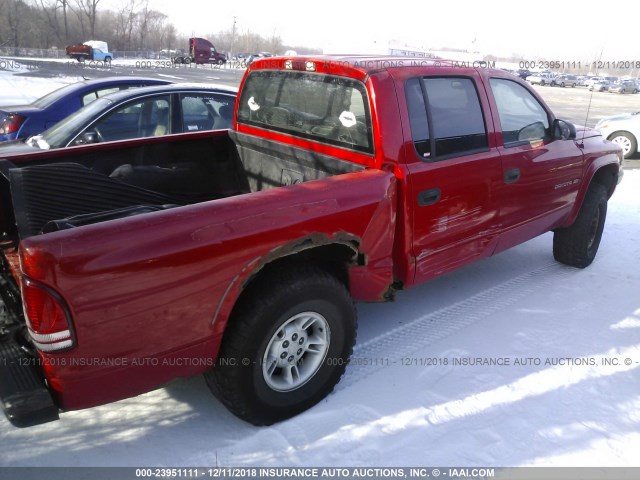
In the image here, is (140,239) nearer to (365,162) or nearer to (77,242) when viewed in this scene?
(77,242)

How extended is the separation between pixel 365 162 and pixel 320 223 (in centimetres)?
72

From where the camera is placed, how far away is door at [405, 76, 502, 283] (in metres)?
3.21

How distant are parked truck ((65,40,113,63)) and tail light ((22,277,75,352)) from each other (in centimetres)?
4879

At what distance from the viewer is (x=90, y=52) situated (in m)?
44.1

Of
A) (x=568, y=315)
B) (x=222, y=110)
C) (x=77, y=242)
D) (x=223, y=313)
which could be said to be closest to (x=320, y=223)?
(x=223, y=313)

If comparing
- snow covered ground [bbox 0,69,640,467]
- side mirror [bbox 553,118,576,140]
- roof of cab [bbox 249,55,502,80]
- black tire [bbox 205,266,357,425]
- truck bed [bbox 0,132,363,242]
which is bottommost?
snow covered ground [bbox 0,69,640,467]

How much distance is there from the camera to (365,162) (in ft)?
10.4

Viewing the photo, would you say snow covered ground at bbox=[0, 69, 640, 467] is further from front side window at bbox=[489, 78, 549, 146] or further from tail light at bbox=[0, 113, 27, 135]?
tail light at bbox=[0, 113, 27, 135]

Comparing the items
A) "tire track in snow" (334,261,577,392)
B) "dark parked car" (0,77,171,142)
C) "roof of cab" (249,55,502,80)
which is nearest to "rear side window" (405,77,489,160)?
"roof of cab" (249,55,502,80)

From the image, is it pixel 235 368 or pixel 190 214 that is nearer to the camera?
pixel 190 214

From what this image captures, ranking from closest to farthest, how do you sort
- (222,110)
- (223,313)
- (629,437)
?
(223,313) → (629,437) → (222,110)

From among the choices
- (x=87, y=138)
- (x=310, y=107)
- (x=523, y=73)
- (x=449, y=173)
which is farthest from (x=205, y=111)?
(x=523, y=73)

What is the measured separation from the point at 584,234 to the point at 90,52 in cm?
4796

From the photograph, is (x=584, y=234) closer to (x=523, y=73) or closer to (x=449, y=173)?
(x=449, y=173)
